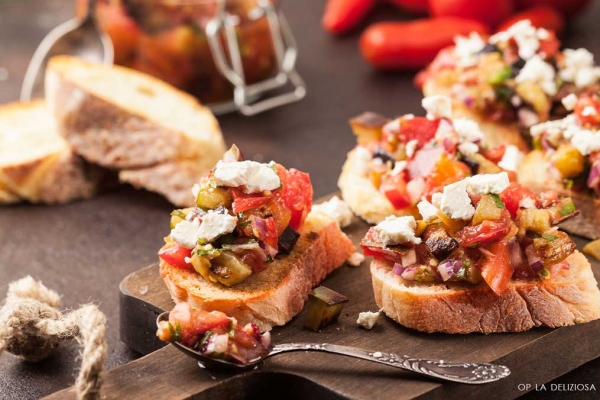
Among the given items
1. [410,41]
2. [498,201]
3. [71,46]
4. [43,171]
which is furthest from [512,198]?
[71,46]

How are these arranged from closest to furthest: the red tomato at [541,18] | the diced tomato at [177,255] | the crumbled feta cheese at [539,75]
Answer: the diced tomato at [177,255], the crumbled feta cheese at [539,75], the red tomato at [541,18]

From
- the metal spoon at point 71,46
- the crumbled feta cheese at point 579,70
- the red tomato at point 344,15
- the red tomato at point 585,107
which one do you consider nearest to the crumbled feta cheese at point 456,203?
the red tomato at point 585,107

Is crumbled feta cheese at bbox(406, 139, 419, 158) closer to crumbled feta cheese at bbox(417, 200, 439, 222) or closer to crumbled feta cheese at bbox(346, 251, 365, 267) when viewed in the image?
crumbled feta cheese at bbox(346, 251, 365, 267)

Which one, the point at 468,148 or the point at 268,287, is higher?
the point at 468,148

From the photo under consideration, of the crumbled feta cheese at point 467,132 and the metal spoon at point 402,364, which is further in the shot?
the crumbled feta cheese at point 467,132

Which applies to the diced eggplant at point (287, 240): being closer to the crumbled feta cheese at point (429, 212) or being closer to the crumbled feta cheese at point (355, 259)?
the crumbled feta cheese at point (355, 259)

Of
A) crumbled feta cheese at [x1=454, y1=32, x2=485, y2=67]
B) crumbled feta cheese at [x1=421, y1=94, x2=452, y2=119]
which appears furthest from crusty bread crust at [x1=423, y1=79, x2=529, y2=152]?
crumbled feta cheese at [x1=421, y1=94, x2=452, y2=119]

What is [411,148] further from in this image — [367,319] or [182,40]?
[182,40]
